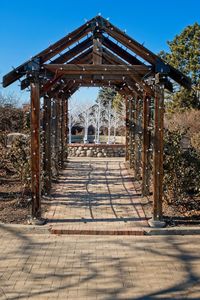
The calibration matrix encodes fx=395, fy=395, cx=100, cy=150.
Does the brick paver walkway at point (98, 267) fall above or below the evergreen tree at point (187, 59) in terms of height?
below

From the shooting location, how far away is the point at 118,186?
1134 centimetres

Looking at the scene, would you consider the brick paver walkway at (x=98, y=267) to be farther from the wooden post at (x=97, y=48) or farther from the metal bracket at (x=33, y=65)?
the wooden post at (x=97, y=48)

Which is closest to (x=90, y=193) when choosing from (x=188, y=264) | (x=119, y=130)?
(x=188, y=264)

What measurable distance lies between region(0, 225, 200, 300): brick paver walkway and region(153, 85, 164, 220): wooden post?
69 centimetres

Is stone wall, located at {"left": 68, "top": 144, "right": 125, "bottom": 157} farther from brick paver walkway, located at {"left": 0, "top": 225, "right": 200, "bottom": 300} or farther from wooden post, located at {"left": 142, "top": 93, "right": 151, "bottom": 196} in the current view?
brick paver walkway, located at {"left": 0, "top": 225, "right": 200, "bottom": 300}

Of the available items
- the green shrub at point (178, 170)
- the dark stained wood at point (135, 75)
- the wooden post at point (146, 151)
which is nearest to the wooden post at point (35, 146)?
the dark stained wood at point (135, 75)

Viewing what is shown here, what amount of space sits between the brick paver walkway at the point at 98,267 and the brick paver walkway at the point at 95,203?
544 mm

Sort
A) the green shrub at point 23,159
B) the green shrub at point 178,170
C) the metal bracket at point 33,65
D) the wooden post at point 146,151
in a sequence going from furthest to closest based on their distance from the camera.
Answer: the wooden post at point 146,151 → the green shrub at point 23,159 → the green shrub at point 178,170 → the metal bracket at point 33,65

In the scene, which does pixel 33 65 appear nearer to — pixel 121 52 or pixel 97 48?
pixel 97 48

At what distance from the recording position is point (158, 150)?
7480 millimetres

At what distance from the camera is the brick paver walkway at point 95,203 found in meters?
7.59

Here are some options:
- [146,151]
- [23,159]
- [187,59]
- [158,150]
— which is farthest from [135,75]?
[187,59]

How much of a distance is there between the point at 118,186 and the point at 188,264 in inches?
220

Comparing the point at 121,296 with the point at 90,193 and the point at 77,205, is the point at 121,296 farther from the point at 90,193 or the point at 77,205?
the point at 90,193
